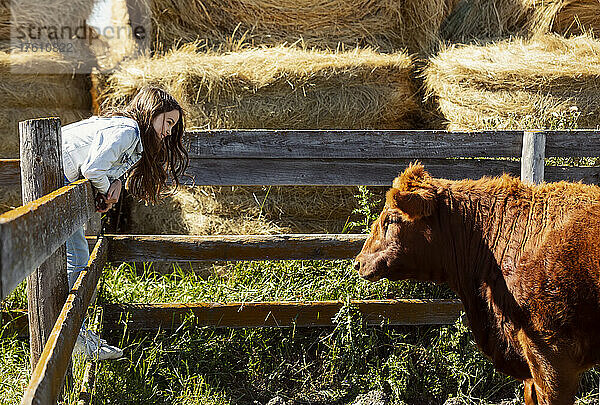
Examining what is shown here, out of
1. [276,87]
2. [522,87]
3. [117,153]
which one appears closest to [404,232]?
[117,153]

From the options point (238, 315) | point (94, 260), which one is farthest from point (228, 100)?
point (94, 260)

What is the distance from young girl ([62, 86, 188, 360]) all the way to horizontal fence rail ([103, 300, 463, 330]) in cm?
63

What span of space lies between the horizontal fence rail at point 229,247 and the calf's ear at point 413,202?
1.07 metres

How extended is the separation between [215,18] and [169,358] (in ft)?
10.9

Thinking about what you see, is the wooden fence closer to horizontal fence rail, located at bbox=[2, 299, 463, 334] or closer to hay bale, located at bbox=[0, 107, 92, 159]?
horizontal fence rail, located at bbox=[2, 299, 463, 334]

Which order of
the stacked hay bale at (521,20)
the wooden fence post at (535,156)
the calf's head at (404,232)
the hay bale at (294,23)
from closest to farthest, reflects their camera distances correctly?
the calf's head at (404,232)
the wooden fence post at (535,156)
the hay bale at (294,23)
the stacked hay bale at (521,20)

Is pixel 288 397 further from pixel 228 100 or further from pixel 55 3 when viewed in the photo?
pixel 55 3

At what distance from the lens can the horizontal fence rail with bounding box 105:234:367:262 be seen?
4.38 meters

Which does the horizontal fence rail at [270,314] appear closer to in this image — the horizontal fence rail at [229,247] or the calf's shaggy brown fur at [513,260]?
the horizontal fence rail at [229,247]

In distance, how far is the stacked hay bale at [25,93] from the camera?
5.62 m

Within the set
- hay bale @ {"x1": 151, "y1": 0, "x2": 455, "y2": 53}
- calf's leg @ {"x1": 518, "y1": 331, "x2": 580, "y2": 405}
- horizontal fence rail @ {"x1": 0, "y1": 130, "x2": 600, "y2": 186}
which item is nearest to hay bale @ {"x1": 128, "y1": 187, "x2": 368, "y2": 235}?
horizontal fence rail @ {"x1": 0, "y1": 130, "x2": 600, "y2": 186}

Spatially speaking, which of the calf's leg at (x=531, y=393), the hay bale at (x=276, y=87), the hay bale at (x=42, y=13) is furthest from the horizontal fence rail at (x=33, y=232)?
the hay bale at (x=42, y=13)

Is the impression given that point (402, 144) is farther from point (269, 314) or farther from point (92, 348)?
point (92, 348)

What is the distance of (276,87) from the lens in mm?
5461
